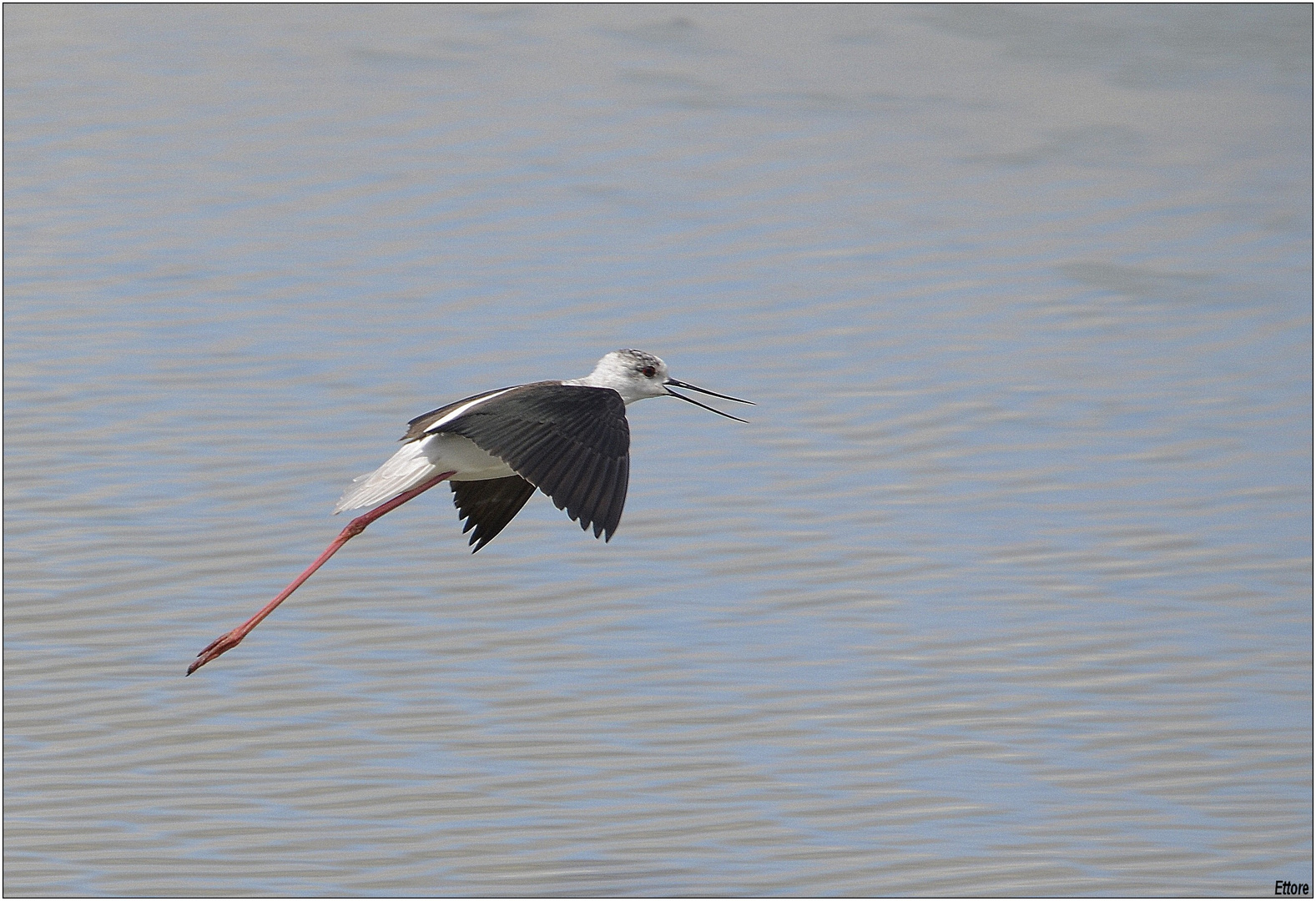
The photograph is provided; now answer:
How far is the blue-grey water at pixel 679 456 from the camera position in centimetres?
586

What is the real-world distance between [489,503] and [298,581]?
70 centimetres

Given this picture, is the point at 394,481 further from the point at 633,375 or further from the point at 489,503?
the point at 633,375

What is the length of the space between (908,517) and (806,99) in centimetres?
624

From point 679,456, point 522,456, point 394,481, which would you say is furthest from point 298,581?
point 679,456

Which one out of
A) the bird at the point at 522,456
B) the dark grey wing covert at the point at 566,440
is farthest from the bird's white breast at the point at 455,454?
the dark grey wing covert at the point at 566,440

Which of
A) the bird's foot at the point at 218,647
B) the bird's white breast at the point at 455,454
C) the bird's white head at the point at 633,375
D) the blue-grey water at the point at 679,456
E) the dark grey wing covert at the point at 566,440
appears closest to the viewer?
the dark grey wing covert at the point at 566,440

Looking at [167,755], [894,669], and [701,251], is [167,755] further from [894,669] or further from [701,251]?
[701,251]

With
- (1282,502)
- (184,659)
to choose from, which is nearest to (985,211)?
(1282,502)

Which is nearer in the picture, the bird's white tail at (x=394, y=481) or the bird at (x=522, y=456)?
the bird at (x=522, y=456)

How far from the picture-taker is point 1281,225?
1200cm

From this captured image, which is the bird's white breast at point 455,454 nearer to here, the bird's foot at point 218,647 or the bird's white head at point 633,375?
the bird's white head at point 633,375

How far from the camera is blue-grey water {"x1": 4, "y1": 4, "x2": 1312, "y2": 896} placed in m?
5.86

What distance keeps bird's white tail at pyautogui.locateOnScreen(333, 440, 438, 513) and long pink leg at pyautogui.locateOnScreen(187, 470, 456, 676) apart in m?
0.04

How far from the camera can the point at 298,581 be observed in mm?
6230
